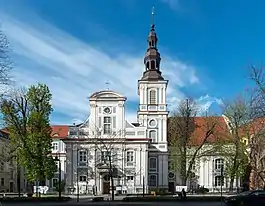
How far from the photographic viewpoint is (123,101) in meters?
72.3

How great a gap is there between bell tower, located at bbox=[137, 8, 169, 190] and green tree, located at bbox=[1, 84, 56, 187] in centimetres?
2243

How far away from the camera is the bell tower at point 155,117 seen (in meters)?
75.8

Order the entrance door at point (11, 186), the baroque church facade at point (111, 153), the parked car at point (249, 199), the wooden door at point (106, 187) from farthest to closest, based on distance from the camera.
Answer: the entrance door at point (11, 186) < the wooden door at point (106, 187) < the baroque church facade at point (111, 153) < the parked car at point (249, 199)

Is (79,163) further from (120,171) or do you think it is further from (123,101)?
(123,101)

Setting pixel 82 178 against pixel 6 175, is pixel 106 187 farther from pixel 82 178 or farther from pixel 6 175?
pixel 6 175

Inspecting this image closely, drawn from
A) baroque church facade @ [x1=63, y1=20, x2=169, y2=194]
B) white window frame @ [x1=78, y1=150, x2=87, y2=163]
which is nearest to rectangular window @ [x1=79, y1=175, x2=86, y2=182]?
baroque church facade @ [x1=63, y1=20, x2=169, y2=194]

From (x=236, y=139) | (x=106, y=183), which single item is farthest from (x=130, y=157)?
(x=236, y=139)

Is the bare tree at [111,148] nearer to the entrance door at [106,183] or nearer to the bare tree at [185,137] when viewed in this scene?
the entrance door at [106,183]

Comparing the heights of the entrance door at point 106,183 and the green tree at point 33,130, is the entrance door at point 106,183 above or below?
below

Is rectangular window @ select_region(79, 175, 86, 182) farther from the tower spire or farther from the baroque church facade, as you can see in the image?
the tower spire

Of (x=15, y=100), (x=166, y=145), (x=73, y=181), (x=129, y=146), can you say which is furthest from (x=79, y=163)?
(x=15, y=100)

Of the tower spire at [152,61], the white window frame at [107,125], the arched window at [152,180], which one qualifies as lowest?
the arched window at [152,180]

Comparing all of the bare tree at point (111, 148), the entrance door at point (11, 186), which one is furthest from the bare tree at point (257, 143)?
the entrance door at point (11, 186)

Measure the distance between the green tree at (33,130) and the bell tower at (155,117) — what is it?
73.6 feet
